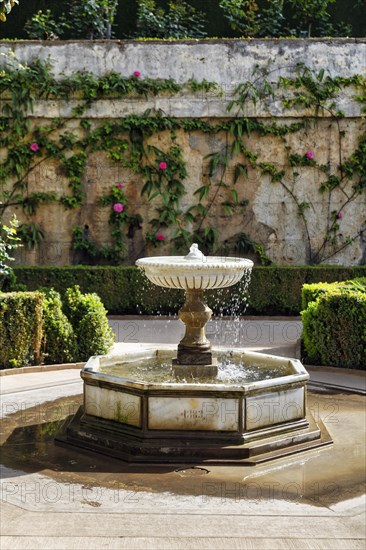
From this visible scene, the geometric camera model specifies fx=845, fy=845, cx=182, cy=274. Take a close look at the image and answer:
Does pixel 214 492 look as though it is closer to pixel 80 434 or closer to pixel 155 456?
pixel 155 456

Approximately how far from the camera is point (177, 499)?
540 centimetres

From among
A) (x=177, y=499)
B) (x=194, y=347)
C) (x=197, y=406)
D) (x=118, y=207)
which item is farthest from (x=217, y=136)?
(x=177, y=499)

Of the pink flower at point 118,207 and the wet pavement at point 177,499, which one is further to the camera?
the pink flower at point 118,207

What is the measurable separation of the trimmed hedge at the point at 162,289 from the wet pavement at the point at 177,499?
6584mm

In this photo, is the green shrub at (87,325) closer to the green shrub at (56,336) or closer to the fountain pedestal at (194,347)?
the green shrub at (56,336)

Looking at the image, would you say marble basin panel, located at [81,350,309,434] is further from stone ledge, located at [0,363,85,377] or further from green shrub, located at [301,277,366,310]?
green shrub, located at [301,277,366,310]

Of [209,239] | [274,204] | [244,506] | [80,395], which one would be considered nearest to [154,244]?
[209,239]

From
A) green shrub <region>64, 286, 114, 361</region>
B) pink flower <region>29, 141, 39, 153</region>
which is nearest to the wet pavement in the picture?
green shrub <region>64, 286, 114, 361</region>

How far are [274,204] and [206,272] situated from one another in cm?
851

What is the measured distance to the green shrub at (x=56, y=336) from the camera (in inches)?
376

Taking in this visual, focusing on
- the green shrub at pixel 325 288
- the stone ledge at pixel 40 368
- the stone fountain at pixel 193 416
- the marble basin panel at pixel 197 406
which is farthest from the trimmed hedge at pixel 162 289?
the marble basin panel at pixel 197 406

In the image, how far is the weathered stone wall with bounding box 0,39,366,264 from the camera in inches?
591

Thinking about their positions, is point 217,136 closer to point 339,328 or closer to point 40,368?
point 339,328

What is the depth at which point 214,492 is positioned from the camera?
18.2ft
